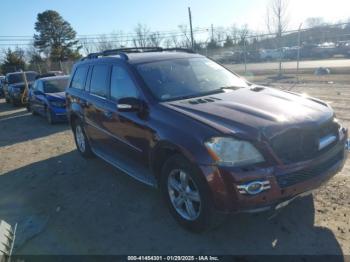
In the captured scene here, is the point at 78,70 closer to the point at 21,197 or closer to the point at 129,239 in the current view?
the point at 21,197

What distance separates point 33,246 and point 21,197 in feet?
5.20

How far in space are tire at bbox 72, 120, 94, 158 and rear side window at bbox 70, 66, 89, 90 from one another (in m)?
0.70

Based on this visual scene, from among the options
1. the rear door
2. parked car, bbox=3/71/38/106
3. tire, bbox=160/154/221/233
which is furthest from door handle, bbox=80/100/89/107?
parked car, bbox=3/71/38/106

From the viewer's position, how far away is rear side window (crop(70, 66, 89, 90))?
240 inches

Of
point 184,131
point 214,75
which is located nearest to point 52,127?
point 214,75

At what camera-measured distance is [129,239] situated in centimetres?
371

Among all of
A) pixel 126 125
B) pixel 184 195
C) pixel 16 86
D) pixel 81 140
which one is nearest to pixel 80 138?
pixel 81 140

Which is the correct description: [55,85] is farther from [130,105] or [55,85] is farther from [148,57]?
[130,105]

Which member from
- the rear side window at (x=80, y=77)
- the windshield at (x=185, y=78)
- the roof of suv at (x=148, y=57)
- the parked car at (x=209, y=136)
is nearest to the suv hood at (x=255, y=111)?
the parked car at (x=209, y=136)

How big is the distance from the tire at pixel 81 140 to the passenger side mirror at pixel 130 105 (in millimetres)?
2602

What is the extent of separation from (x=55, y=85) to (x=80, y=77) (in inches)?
239

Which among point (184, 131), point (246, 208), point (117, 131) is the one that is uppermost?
point (184, 131)

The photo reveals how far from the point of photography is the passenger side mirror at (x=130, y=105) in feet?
13.0

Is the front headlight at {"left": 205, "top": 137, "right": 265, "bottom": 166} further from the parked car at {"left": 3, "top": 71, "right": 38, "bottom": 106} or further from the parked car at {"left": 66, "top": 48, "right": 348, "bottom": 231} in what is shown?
the parked car at {"left": 3, "top": 71, "right": 38, "bottom": 106}
